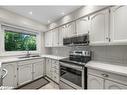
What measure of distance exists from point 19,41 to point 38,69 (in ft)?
4.44

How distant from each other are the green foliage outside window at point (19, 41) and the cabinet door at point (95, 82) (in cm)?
282

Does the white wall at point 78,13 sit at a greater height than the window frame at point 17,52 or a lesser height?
greater

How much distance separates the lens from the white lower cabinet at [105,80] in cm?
123

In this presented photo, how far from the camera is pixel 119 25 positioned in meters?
1.47

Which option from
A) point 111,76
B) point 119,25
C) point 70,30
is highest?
point 70,30

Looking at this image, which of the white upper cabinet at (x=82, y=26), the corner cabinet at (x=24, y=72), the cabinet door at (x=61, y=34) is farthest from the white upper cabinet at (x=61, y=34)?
the corner cabinet at (x=24, y=72)

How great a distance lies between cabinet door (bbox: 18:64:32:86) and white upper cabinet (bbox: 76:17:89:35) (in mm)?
2017

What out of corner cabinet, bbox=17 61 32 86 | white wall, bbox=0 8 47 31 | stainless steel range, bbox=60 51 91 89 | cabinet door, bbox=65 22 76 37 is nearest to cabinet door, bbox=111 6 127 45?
stainless steel range, bbox=60 51 91 89

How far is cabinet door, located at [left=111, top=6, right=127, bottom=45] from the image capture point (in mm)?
1418

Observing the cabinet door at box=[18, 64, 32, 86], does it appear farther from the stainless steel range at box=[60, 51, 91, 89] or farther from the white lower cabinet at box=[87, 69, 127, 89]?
the white lower cabinet at box=[87, 69, 127, 89]

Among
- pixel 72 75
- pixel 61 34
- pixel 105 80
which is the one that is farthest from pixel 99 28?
pixel 61 34

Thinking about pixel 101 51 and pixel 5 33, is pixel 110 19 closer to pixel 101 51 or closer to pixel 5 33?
pixel 101 51

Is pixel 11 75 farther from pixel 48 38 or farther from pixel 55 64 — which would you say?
pixel 48 38

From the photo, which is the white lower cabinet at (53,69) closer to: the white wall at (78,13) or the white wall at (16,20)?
the white wall at (78,13)
